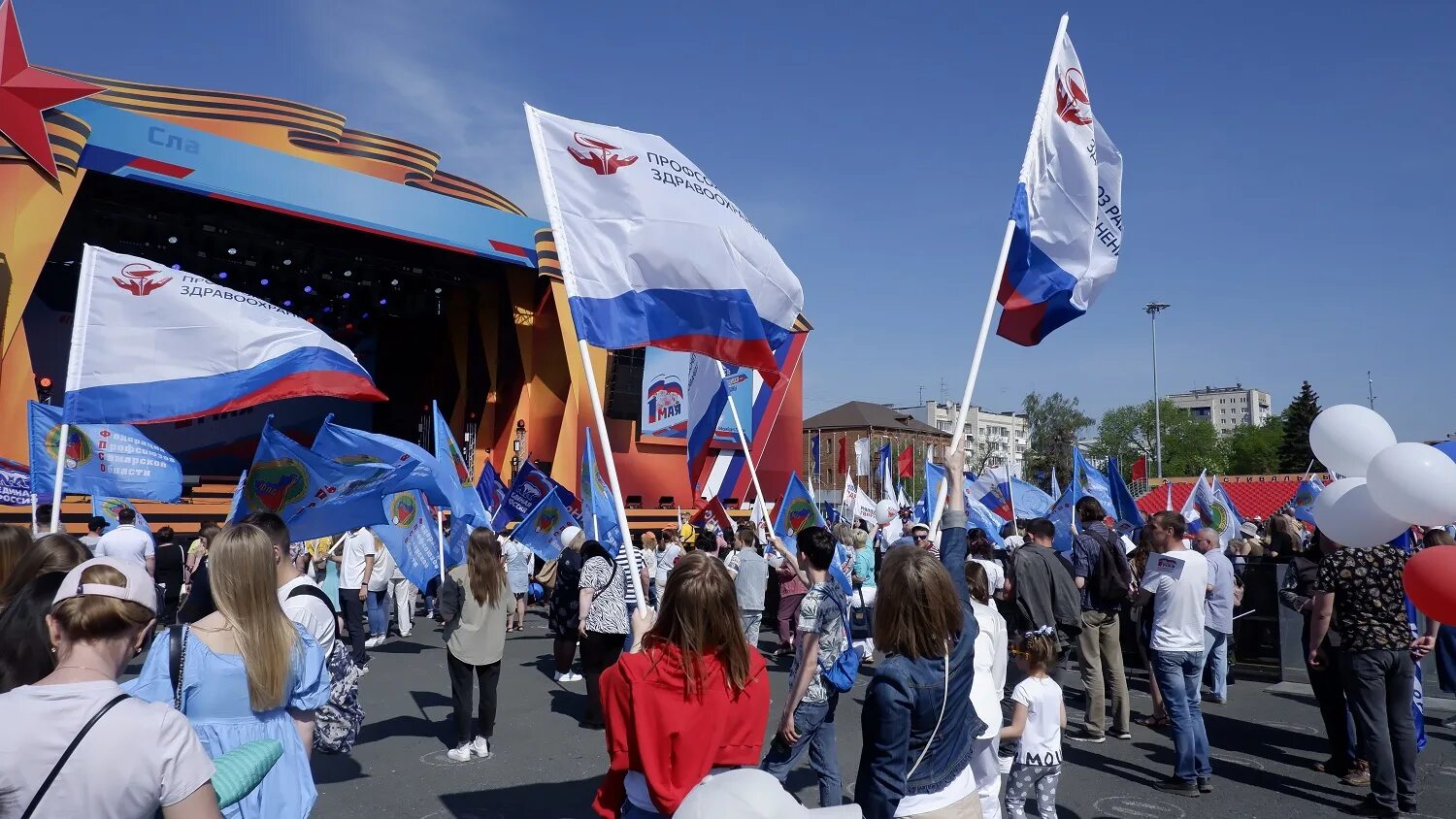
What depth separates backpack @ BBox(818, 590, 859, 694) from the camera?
472 centimetres

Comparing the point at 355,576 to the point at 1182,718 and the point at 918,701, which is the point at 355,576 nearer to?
the point at 1182,718

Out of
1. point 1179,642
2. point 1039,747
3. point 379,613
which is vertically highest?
point 1179,642

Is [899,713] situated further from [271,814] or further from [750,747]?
[271,814]

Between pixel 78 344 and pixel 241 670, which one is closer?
pixel 241 670

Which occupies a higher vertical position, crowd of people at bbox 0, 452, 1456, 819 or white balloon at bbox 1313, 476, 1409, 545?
white balloon at bbox 1313, 476, 1409, 545

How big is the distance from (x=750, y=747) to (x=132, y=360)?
6.49m

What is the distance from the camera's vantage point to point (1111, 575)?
772 cm

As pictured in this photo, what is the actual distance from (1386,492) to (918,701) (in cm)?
390

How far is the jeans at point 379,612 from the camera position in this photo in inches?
518

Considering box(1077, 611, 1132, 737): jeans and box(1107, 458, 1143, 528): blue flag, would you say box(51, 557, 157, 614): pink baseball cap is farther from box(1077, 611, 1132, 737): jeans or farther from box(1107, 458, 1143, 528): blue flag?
box(1107, 458, 1143, 528): blue flag

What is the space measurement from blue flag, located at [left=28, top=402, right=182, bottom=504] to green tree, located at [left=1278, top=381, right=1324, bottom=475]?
6680 cm

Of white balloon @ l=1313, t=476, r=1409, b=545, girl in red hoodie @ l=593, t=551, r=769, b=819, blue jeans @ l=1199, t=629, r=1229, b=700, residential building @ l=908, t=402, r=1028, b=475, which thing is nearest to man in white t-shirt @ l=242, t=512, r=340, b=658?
girl in red hoodie @ l=593, t=551, r=769, b=819

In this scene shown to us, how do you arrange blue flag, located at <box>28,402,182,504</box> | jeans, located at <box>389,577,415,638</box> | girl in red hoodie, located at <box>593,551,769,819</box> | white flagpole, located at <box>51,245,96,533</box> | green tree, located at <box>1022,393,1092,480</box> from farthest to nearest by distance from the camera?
green tree, located at <box>1022,393,1092,480</box> < jeans, located at <box>389,577,415,638</box> < blue flag, located at <box>28,402,182,504</box> < white flagpole, located at <box>51,245,96,533</box> < girl in red hoodie, located at <box>593,551,769,819</box>

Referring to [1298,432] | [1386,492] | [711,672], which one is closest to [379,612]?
[711,672]
